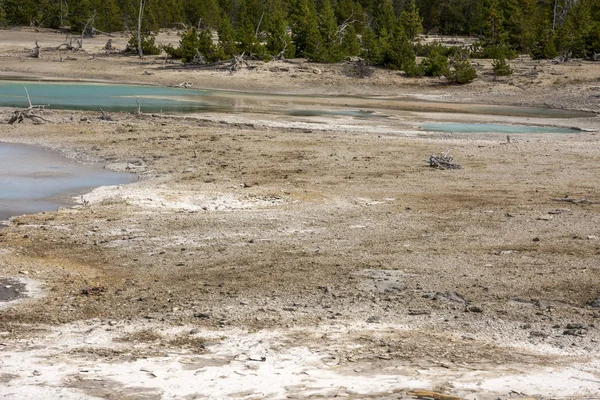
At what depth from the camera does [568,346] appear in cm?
777

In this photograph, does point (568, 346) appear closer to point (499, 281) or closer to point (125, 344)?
point (499, 281)

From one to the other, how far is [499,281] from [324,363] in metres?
3.24

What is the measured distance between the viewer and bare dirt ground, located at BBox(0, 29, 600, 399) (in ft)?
22.8

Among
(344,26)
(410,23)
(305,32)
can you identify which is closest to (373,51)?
(305,32)

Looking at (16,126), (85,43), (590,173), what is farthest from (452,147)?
(85,43)

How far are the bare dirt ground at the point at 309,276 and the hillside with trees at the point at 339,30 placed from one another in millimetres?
25655

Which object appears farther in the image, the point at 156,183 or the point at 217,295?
the point at 156,183

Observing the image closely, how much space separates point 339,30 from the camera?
2018 inches

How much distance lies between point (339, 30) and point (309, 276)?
140ft

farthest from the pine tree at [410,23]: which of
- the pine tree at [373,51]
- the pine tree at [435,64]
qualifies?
the pine tree at [435,64]

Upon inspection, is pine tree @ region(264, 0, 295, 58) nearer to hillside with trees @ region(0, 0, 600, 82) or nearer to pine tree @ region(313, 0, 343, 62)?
hillside with trees @ region(0, 0, 600, 82)

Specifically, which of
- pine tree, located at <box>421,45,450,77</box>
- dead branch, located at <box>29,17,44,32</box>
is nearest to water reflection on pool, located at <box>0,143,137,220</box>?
pine tree, located at <box>421,45,450,77</box>

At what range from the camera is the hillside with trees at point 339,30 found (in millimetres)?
45969

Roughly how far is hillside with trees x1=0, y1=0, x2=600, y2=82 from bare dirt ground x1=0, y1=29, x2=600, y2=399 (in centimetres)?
2566
